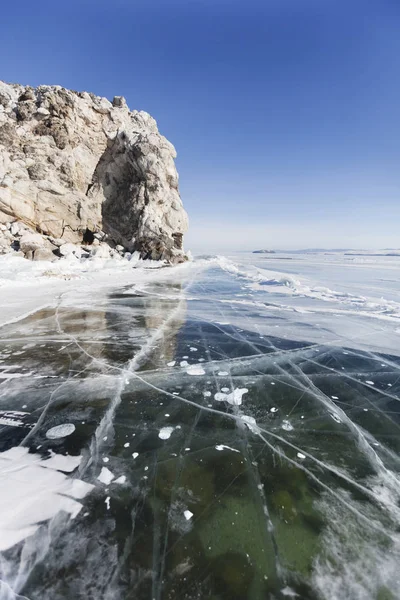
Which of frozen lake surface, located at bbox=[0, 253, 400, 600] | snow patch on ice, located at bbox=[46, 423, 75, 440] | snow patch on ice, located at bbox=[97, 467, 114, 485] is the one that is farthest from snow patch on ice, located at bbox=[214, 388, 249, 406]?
snow patch on ice, located at bbox=[46, 423, 75, 440]

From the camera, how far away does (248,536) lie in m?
1.84

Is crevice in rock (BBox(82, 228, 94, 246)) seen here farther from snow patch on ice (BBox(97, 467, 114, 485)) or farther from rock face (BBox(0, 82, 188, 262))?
snow patch on ice (BBox(97, 467, 114, 485))

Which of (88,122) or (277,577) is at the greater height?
(88,122)

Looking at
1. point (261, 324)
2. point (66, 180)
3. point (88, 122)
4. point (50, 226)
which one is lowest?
point (261, 324)

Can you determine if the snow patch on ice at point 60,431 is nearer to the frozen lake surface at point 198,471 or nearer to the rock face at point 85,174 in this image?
the frozen lake surface at point 198,471

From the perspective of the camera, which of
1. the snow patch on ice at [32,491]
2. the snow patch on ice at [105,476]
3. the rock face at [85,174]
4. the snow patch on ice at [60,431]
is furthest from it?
the rock face at [85,174]

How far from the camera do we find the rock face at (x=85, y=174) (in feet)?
81.6

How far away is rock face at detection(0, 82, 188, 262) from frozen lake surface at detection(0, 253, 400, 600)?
79.8 ft

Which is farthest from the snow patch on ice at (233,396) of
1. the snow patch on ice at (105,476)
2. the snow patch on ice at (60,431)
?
the snow patch on ice at (60,431)

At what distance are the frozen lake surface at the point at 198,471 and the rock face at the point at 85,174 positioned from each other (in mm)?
24330

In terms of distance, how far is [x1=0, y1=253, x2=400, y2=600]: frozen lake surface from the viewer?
163 cm

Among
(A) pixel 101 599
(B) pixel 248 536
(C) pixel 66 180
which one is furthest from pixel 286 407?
(C) pixel 66 180

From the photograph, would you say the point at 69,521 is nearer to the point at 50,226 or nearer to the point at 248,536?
the point at 248,536

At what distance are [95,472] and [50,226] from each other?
2801cm
